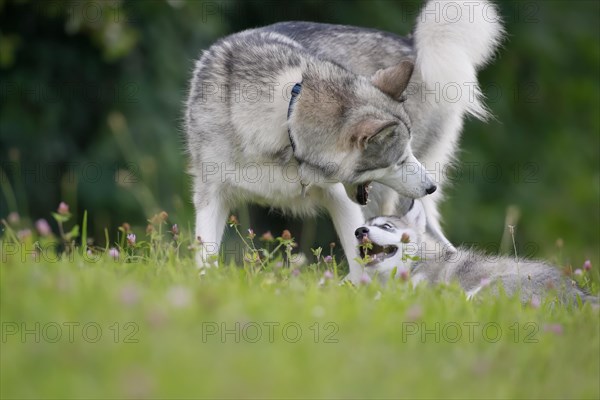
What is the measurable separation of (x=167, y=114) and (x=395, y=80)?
171 inches

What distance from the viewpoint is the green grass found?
223 centimetres

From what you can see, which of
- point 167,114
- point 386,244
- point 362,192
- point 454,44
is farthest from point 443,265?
point 167,114

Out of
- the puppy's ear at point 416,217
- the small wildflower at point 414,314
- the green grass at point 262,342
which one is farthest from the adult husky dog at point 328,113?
the small wildflower at point 414,314

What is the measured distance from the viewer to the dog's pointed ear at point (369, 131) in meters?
3.96

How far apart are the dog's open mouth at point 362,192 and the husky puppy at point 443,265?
0.46 ft

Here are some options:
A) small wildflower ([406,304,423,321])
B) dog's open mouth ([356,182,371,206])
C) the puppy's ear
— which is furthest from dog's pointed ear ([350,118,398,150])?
small wildflower ([406,304,423,321])

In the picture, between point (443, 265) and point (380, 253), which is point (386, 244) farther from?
point (443, 265)

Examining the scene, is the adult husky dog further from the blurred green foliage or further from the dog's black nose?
the blurred green foliage

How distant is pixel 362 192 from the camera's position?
15.0 feet

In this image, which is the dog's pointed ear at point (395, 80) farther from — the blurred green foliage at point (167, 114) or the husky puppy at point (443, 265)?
the blurred green foliage at point (167, 114)

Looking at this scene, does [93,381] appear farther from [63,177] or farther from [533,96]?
[533,96]

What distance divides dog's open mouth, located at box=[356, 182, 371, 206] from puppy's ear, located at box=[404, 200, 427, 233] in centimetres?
41

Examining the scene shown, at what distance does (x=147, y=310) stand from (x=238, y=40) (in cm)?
261

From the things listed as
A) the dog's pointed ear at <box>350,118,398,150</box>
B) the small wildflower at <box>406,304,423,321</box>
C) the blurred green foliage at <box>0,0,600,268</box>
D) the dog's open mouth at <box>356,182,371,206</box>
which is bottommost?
the blurred green foliage at <box>0,0,600,268</box>
